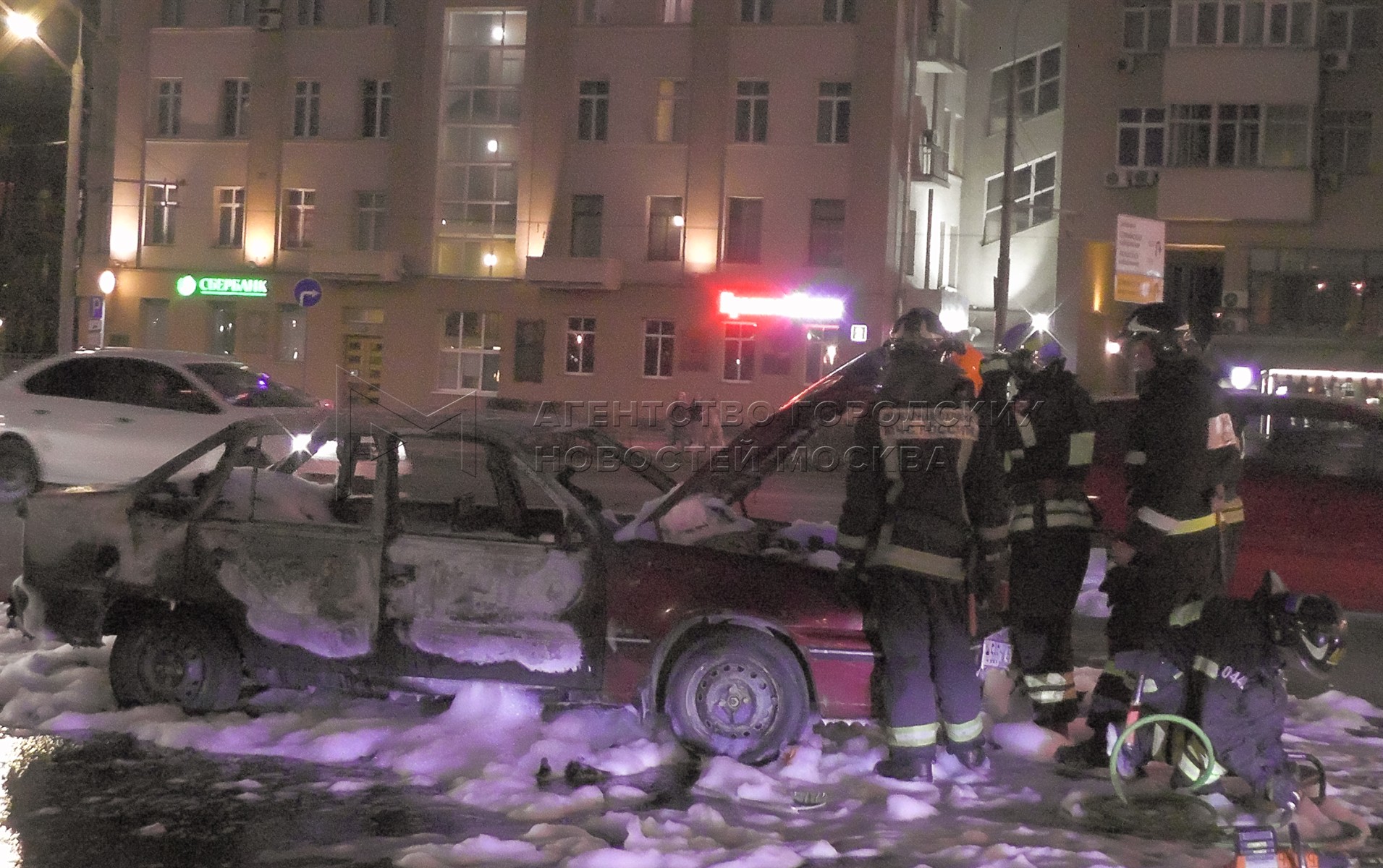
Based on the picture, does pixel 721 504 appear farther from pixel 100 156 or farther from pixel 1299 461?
pixel 100 156

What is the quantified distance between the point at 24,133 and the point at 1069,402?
59274mm

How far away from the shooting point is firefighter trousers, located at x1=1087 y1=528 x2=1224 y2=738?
612cm

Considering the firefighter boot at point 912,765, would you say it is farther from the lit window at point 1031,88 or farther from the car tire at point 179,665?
the lit window at point 1031,88

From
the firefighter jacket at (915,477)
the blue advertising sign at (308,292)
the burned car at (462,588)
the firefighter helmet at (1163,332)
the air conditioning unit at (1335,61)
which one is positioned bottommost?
the burned car at (462,588)

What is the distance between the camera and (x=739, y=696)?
6.18 m

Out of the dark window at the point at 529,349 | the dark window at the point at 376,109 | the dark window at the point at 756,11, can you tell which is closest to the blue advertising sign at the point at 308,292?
the dark window at the point at 529,349

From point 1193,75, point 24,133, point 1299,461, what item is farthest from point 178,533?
point 24,133

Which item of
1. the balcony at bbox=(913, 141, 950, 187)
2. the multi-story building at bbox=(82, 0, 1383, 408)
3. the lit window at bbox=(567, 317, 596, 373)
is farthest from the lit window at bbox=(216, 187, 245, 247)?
the balcony at bbox=(913, 141, 950, 187)

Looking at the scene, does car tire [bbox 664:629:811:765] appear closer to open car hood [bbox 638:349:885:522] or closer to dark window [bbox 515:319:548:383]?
open car hood [bbox 638:349:885:522]

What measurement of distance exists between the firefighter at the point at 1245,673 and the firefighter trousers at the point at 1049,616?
2.91 ft

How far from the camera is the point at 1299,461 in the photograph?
9.73 meters

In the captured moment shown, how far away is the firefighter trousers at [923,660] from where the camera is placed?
19.5 feet

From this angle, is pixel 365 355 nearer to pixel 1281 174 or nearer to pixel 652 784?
pixel 1281 174

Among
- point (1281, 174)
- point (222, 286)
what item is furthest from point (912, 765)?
point (222, 286)
